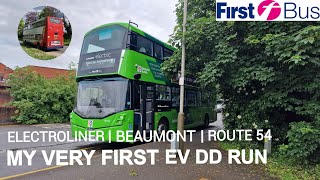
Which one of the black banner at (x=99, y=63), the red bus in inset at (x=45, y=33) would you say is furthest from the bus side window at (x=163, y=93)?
the red bus in inset at (x=45, y=33)

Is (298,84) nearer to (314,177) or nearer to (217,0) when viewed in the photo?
(314,177)

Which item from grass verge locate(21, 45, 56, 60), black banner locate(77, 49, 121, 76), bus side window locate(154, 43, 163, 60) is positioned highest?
bus side window locate(154, 43, 163, 60)

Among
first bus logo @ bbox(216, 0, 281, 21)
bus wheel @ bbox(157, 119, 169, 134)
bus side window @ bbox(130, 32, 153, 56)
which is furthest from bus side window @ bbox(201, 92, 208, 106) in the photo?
first bus logo @ bbox(216, 0, 281, 21)

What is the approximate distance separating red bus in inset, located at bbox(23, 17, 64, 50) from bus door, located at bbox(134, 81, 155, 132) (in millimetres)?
3748

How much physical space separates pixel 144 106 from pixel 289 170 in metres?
5.41

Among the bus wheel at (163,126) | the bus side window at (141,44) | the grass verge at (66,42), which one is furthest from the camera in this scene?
the bus wheel at (163,126)

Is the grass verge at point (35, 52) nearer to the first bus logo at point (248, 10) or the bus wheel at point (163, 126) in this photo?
the bus wheel at point (163, 126)

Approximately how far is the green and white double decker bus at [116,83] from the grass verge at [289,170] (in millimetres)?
4564

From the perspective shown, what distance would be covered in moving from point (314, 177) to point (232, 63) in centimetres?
382

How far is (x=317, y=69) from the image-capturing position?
24.9 ft

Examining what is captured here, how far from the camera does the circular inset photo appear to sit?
11.2m

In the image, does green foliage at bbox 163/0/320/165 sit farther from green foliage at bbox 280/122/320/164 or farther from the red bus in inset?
the red bus in inset

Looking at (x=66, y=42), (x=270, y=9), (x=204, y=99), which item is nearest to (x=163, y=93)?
(x=66, y=42)

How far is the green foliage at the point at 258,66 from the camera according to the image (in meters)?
7.43
